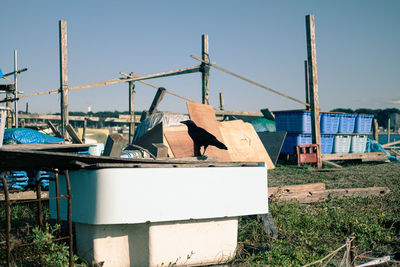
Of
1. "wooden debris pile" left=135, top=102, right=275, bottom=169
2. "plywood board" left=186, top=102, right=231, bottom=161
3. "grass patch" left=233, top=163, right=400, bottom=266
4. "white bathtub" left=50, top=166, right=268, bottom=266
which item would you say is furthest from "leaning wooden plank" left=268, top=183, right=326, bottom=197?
"white bathtub" left=50, top=166, right=268, bottom=266

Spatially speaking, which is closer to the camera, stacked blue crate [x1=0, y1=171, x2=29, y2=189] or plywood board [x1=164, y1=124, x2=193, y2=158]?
stacked blue crate [x1=0, y1=171, x2=29, y2=189]

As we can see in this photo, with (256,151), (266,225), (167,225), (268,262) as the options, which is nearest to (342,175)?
(256,151)

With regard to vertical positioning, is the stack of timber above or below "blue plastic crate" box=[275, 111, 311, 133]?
below

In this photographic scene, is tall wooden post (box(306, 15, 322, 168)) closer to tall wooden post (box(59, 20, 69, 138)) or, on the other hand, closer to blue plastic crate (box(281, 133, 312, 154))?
blue plastic crate (box(281, 133, 312, 154))

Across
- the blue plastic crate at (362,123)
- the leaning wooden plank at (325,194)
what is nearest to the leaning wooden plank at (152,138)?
the leaning wooden plank at (325,194)

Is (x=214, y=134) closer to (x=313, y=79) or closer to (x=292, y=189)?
(x=292, y=189)

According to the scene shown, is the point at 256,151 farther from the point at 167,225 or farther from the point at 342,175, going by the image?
the point at 167,225

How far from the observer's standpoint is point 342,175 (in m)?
9.05

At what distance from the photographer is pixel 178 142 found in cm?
824

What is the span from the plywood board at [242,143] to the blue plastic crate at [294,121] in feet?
10.1

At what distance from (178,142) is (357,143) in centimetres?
892

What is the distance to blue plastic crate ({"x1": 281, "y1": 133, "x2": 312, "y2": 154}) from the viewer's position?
41.5ft

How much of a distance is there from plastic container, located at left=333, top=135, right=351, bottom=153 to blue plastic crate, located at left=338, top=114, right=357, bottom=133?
0.84 feet

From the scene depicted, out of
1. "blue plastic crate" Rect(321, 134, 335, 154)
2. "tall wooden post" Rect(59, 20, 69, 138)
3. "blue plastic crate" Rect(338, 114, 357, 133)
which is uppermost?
"tall wooden post" Rect(59, 20, 69, 138)
